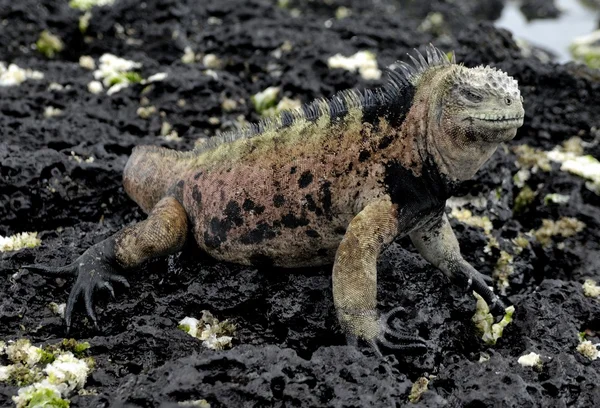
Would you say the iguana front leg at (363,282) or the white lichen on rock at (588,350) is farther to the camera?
the white lichen on rock at (588,350)

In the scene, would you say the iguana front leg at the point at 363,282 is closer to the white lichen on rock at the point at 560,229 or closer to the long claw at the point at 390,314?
the long claw at the point at 390,314

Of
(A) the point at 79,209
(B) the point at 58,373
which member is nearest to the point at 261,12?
(A) the point at 79,209

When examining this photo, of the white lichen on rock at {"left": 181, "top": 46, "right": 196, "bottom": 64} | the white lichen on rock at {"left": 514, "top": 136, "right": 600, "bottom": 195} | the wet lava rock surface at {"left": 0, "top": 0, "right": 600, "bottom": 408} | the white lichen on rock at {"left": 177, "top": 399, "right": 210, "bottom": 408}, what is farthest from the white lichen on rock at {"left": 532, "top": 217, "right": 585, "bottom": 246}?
the white lichen on rock at {"left": 181, "top": 46, "right": 196, "bottom": 64}

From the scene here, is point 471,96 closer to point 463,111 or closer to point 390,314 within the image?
point 463,111

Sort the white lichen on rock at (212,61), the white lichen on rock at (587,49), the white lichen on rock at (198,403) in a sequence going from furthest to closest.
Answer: the white lichen on rock at (587,49) < the white lichen on rock at (212,61) < the white lichen on rock at (198,403)

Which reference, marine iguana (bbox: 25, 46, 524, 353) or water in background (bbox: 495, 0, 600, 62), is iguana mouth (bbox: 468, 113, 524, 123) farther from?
water in background (bbox: 495, 0, 600, 62)

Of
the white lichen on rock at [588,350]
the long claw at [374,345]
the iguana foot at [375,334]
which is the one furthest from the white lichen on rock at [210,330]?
the white lichen on rock at [588,350]

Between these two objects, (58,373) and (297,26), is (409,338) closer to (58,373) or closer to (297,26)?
(58,373)
